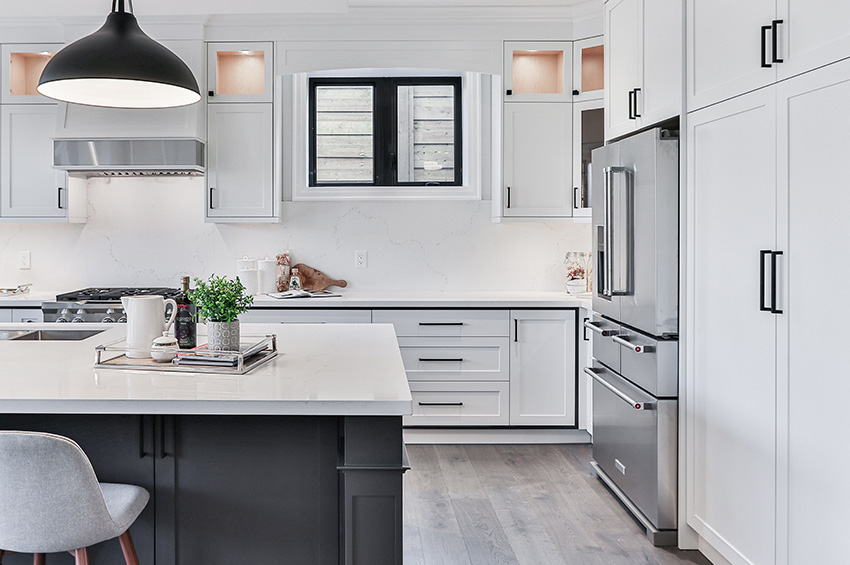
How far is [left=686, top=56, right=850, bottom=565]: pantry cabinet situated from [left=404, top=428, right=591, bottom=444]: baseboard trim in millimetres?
1501

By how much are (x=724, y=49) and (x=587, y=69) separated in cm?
198

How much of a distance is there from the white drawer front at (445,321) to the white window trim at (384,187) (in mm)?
920

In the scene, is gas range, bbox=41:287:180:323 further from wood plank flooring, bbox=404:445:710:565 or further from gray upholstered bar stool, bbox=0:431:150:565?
gray upholstered bar stool, bbox=0:431:150:565

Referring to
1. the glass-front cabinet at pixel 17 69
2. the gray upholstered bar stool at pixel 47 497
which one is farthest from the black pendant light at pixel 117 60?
the glass-front cabinet at pixel 17 69

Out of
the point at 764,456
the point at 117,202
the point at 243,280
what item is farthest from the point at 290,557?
the point at 117,202

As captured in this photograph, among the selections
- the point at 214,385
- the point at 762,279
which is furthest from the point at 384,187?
the point at 214,385

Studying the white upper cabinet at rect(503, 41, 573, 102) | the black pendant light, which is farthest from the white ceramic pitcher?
the white upper cabinet at rect(503, 41, 573, 102)

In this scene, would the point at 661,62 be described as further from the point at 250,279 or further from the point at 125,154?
the point at 125,154

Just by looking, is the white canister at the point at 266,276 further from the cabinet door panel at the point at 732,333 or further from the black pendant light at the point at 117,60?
the cabinet door panel at the point at 732,333

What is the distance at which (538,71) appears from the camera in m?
4.37

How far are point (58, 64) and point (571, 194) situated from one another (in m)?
2.91

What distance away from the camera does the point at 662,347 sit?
2627mm

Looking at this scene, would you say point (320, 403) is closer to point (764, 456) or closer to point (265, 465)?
point (265, 465)

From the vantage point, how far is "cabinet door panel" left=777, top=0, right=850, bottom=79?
1.70 m
